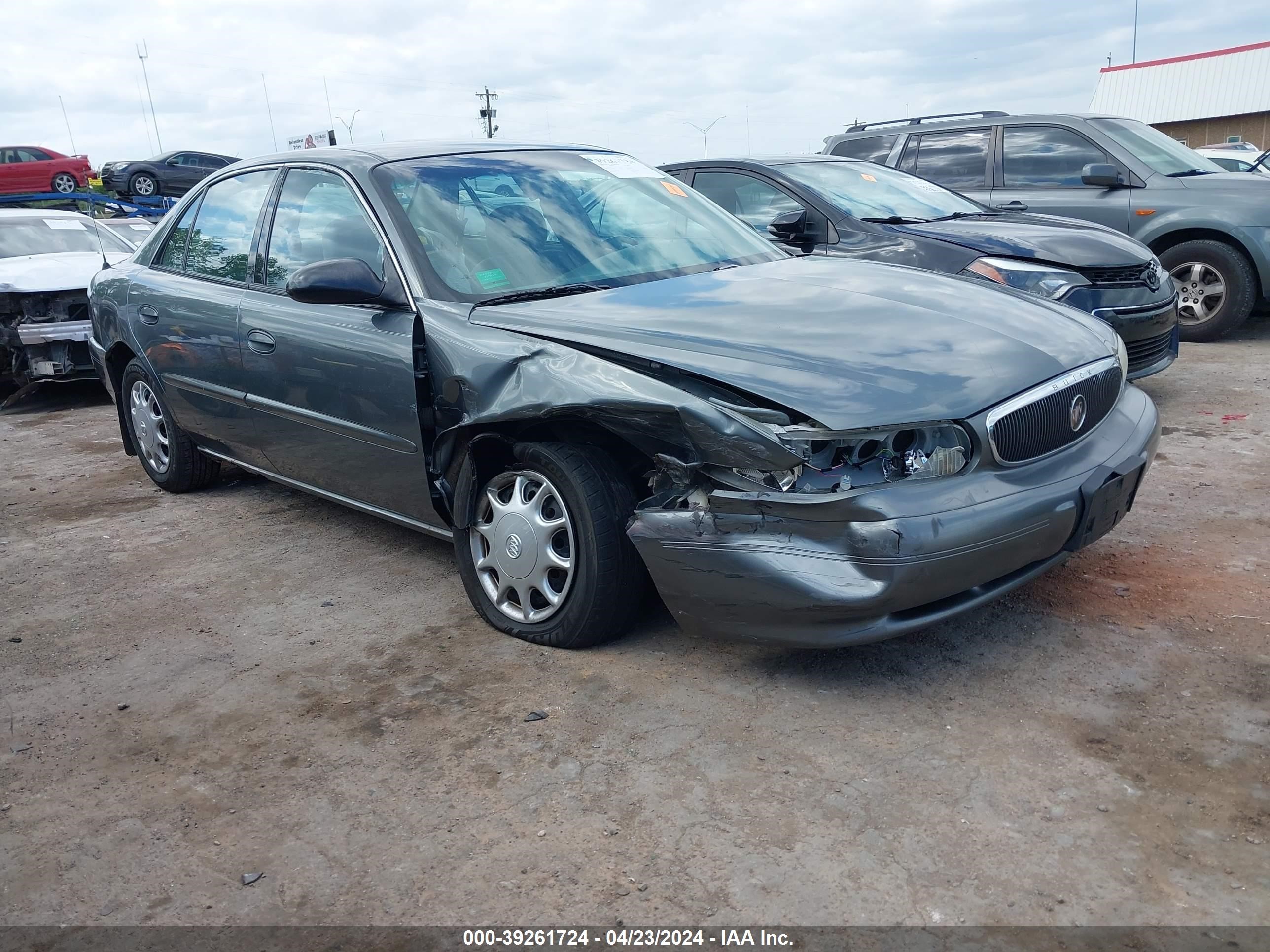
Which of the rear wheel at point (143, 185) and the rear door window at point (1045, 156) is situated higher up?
the rear wheel at point (143, 185)

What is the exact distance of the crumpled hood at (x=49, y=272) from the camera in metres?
8.32

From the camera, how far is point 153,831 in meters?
2.64

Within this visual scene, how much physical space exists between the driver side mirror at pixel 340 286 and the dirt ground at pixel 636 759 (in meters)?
1.13

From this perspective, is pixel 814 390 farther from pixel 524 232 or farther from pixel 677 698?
pixel 524 232

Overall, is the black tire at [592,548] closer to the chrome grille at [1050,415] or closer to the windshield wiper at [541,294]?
the windshield wiper at [541,294]

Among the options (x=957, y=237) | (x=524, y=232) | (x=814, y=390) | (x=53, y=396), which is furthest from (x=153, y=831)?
(x=53, y=396)

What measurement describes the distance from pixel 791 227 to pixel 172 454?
3609 mm

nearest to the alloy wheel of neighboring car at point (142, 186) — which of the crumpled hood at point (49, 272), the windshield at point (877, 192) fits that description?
the crumpled hood at point (49, 272)

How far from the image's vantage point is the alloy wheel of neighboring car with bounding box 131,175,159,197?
26.7 m

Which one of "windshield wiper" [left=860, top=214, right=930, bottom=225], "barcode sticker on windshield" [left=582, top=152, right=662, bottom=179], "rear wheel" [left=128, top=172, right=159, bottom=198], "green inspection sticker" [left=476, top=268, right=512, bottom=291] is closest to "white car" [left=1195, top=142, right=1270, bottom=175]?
"windshield wiper" [left=860, top=214, right=930, bottom=225]

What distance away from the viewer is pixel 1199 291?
326 inches

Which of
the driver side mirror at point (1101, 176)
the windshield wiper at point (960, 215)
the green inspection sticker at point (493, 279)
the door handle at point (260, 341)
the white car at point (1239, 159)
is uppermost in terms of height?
the green inspection sticker at point (493, 279)

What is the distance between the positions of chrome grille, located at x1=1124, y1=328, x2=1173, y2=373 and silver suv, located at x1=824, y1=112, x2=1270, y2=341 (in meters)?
1.76

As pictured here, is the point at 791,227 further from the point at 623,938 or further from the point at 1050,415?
the point at 623,938
